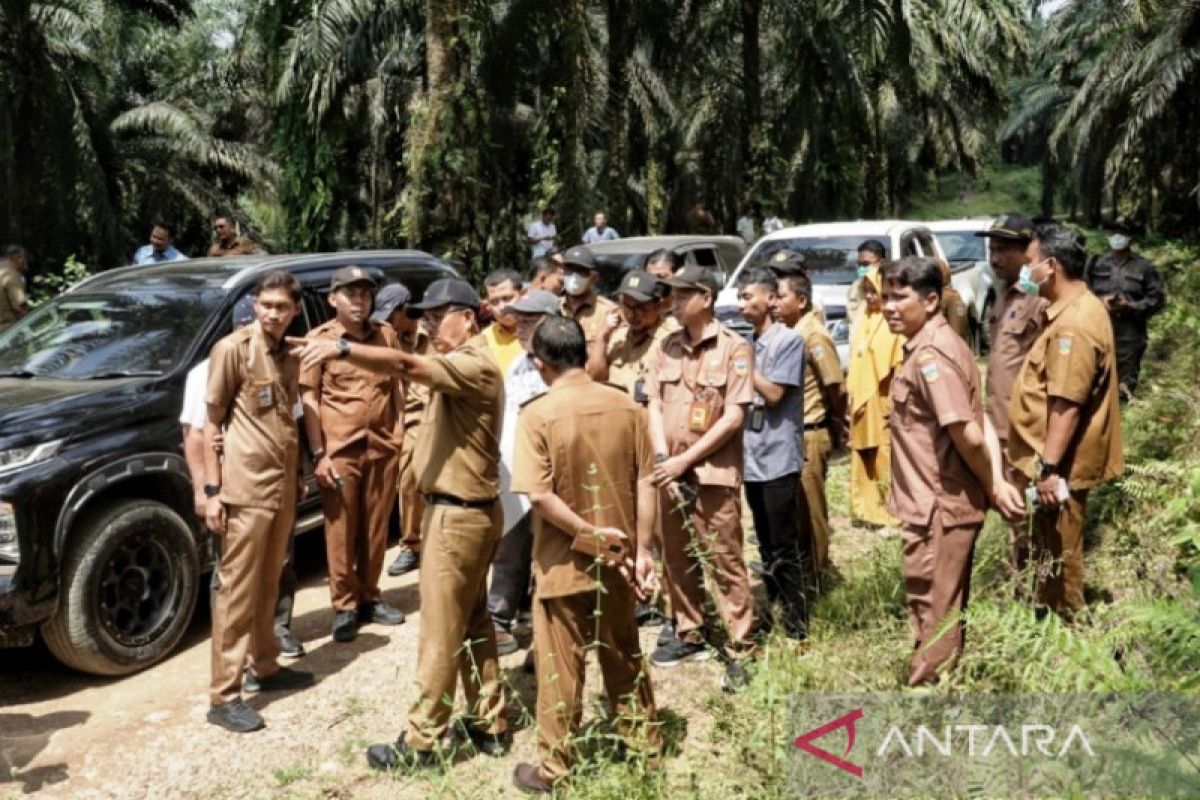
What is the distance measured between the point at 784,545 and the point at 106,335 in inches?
154

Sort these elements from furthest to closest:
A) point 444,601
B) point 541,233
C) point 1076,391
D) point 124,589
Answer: point 541,233 < point 124,589 < point 1076,391 < point 444,601

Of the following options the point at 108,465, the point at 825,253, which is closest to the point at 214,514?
the point at 108,465

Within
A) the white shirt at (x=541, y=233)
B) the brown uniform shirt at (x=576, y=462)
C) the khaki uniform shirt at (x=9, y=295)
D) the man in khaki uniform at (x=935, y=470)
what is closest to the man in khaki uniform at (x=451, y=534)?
the brown uniform shirt at (x=576, y=462)

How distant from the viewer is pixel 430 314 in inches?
202

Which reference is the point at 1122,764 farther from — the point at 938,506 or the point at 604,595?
the point at 604,595

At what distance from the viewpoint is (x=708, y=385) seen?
5.19 m

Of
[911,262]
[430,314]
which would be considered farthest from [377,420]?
[911,262]

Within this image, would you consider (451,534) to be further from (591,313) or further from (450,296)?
(591,313)

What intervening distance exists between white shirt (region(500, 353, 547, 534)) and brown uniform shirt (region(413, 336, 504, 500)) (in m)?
0.74

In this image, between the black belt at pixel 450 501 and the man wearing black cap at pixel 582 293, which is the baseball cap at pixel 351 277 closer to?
the man wearing black cap at pixel 582 293

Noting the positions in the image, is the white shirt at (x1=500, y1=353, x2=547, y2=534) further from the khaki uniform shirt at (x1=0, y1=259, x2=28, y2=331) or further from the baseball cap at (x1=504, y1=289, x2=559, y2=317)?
the khaki uniform shirt at (x1=0, y1=259, x2=28, y2=331)

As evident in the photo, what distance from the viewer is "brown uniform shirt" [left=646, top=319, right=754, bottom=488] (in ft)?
17.0

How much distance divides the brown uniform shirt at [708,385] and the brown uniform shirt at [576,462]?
3.28 feet

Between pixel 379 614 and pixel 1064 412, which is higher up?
pixel 1064 412
